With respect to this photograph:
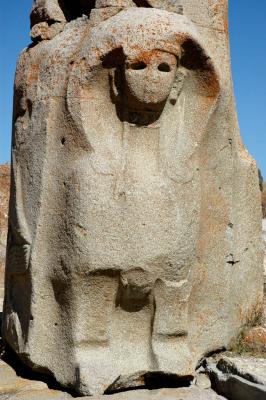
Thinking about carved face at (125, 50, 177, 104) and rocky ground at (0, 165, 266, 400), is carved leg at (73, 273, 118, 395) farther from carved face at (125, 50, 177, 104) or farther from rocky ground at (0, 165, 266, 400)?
carved face at (125, 50, 177, 104)

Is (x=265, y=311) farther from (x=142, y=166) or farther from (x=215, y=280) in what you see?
(x=142, y=166)

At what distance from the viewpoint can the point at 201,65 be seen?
12.4 feet

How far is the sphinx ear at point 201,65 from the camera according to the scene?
3.69 metres

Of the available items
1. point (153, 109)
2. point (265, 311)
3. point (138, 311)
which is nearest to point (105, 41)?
point (153, 109)

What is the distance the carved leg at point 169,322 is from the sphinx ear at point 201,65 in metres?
1.18

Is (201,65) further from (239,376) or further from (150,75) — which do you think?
(239,376)

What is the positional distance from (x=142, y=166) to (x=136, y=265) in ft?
1.85

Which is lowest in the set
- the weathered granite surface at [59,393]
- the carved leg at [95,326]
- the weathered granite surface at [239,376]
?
the weathered granite surface at [59,393]

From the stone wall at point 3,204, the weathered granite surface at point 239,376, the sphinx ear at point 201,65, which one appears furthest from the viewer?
the stone wall at point 3,204

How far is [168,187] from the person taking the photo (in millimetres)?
3605

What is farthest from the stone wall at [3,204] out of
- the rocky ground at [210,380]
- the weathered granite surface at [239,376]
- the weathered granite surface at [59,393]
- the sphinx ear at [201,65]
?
the sphinx ear at [201,65]

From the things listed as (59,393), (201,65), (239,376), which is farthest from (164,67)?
(59,393)

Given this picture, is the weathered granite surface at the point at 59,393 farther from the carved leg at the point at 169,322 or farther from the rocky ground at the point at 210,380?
the carved leg at the point at 169,322

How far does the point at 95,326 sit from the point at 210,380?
2.79 ft
